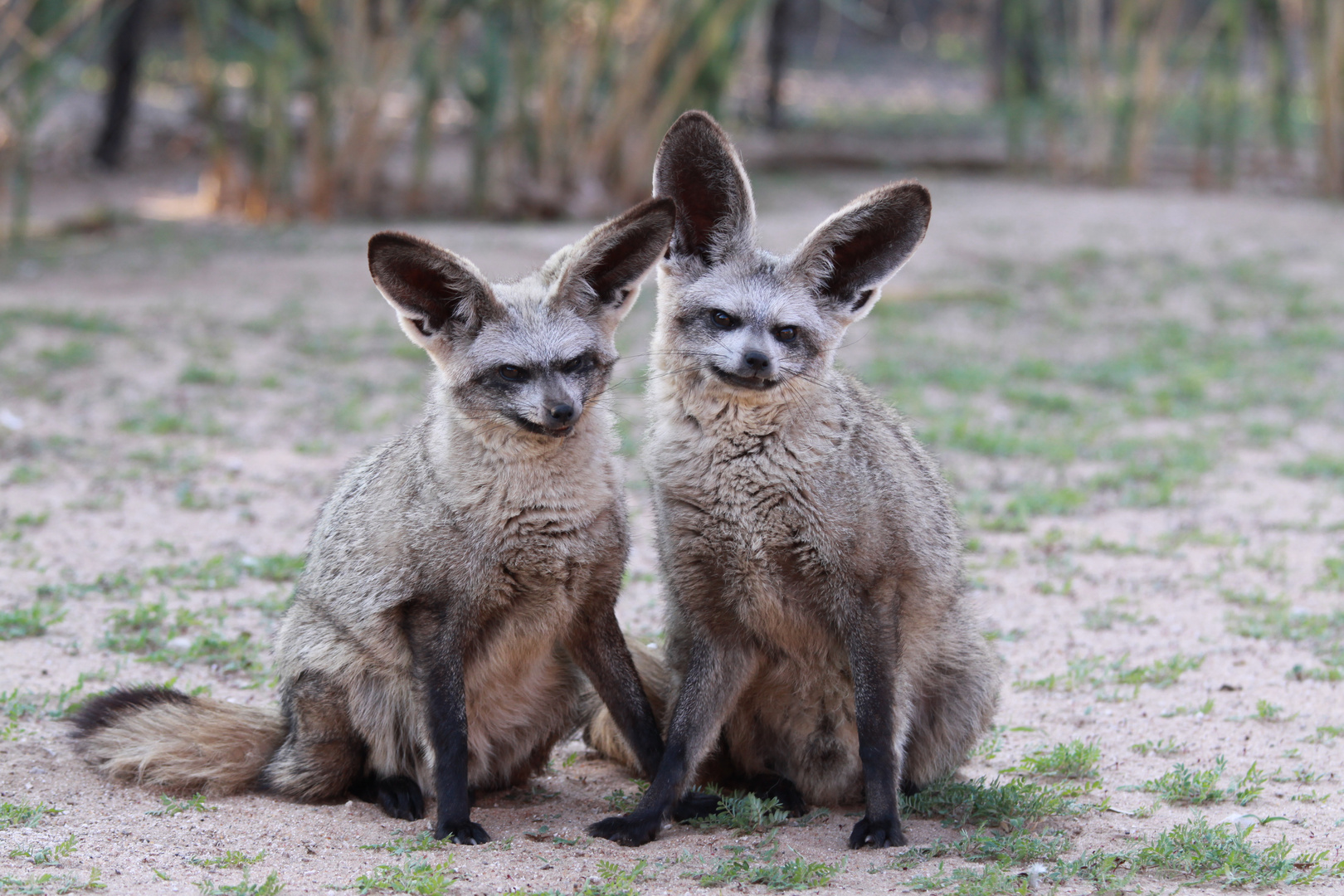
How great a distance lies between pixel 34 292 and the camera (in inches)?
416

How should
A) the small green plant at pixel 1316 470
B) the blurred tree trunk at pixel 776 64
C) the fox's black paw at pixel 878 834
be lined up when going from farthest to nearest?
1. the blurred tree trunk at pixel 776 64
2. the small green plant at pixel 1316 470
3. the fox's black paw at pixel 878 834

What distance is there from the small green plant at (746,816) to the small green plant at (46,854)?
170cm

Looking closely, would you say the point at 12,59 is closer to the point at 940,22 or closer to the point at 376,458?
the point at 376,458

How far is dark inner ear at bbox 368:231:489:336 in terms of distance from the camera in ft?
12.8

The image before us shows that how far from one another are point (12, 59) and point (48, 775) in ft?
30.4

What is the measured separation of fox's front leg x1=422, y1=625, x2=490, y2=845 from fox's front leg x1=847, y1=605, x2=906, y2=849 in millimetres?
1101

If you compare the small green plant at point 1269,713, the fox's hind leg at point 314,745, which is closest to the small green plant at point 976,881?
the small green plant at point 1269,713

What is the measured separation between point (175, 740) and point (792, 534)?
194 cm

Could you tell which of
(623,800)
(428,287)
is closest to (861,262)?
(428,287)

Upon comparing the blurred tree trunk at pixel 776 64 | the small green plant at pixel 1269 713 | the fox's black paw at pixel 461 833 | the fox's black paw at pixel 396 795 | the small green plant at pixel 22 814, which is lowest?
the fox's black paw at pixel 396 795

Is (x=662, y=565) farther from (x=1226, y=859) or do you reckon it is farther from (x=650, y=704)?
(x=1226, y=859)

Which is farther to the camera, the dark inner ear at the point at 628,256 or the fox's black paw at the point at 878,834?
the dark inner ear at the point at 628,256

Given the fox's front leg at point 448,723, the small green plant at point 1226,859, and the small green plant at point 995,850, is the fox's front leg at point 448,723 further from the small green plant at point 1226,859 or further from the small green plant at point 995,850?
the small green plant at point 1226,859

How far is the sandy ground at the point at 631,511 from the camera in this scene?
3885 millimetres
